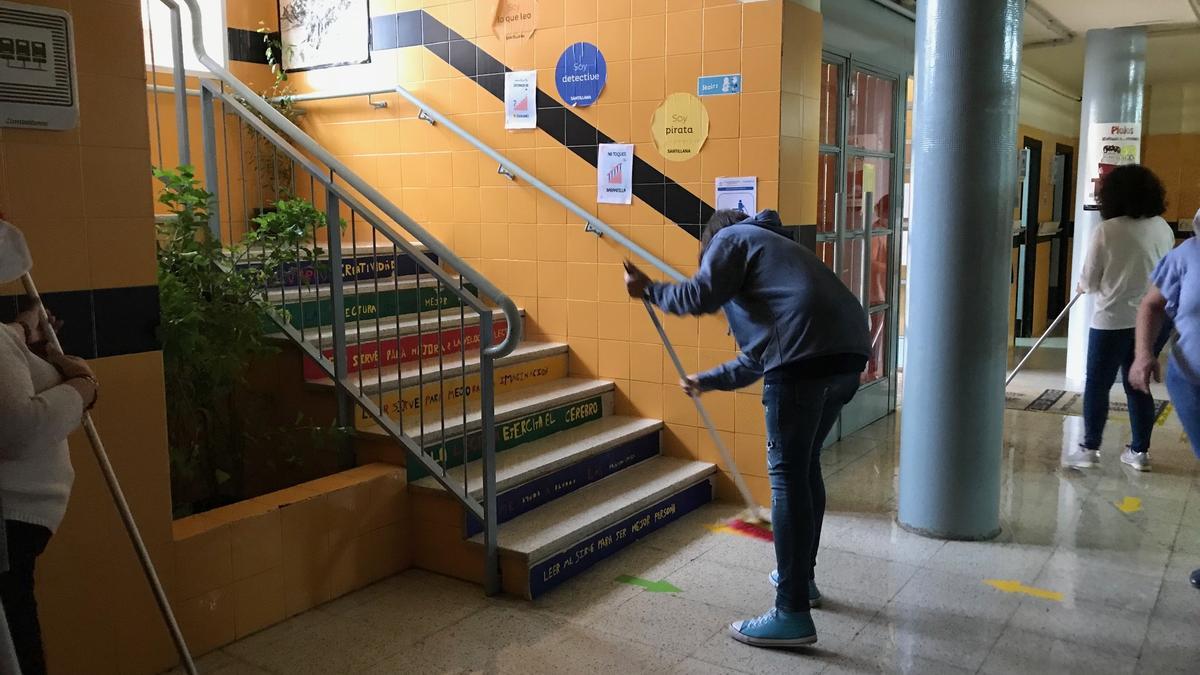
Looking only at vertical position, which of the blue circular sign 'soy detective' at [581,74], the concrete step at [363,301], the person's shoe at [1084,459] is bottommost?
the person's shoe at [1084,459]

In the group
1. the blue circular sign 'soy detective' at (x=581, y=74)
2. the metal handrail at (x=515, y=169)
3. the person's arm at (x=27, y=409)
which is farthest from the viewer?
the blue circular sign 'soy detective' at (x=581, y=74)

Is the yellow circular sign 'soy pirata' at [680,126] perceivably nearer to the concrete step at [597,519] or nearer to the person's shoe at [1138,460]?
the concrete step at [597,519]

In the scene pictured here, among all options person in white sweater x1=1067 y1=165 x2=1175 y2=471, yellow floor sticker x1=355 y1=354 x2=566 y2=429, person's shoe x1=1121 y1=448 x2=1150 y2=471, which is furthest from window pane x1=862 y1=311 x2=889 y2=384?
yellow floor sticker x1=355 y1=354 x2=566 y2=429

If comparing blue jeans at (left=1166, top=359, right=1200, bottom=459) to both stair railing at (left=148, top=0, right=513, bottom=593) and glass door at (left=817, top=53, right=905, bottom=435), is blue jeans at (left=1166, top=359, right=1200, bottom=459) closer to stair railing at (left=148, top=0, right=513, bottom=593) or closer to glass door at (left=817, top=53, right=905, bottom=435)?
glass door at (left=817, top=53, right=905, bottom=435)

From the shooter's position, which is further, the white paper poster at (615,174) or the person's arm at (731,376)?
the white paper poster at (615,174)

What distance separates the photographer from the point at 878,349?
19.2 feet

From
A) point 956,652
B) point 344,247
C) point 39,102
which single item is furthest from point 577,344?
point 39,102

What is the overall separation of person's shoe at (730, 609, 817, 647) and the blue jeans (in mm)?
1377

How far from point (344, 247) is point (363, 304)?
624 mm

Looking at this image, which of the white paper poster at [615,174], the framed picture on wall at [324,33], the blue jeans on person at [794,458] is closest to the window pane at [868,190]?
the white paper poster at [615,174]

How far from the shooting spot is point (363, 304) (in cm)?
439

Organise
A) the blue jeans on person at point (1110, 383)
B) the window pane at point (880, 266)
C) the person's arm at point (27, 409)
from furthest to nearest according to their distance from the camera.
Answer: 1. the window pane at point (880, 266)
2. the blue jeans on person at point (1110, 383)
3. the person's arm at point (27, 409)

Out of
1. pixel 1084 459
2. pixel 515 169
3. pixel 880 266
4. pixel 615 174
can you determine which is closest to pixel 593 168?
pixel 615 174

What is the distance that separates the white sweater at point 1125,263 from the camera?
4645 millimetres
